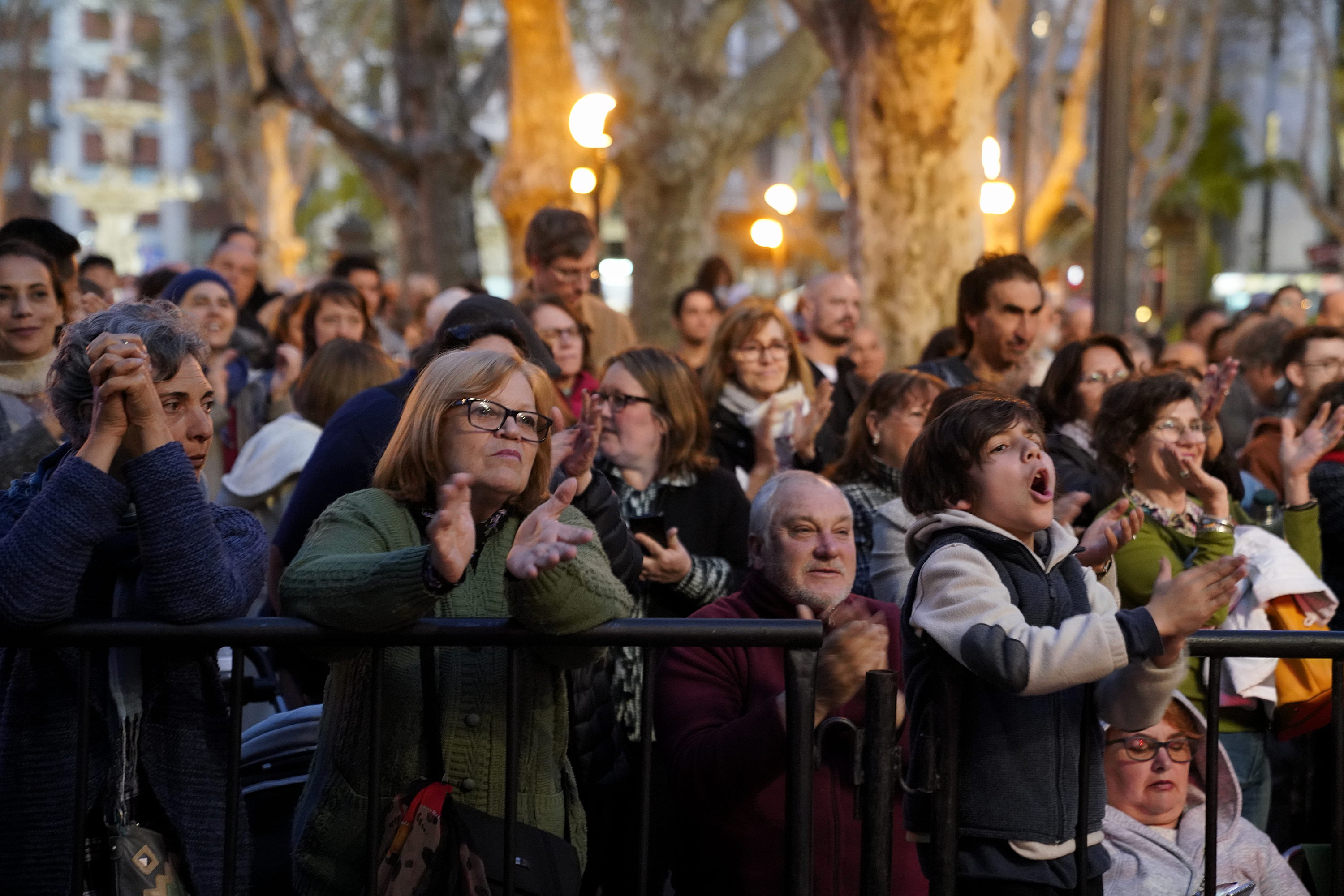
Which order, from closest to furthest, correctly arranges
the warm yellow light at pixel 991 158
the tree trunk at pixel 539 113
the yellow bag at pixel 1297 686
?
the yellow bag at pixel 1297 686
the warm yellow light at pixel 991 158
the tree trunk at pixel 539 113

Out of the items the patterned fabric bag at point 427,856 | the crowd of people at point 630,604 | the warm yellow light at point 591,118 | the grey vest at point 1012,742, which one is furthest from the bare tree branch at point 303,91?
the patterned fabric bag at point 427,856

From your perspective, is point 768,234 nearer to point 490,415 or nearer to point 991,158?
point 991,158

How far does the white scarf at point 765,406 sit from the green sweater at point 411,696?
3241 mm

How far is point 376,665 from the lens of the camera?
321cm

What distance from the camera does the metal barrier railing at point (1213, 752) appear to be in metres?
3.28

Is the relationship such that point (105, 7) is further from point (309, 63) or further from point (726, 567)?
point (726, 567)

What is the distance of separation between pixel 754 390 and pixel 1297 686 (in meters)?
2.74

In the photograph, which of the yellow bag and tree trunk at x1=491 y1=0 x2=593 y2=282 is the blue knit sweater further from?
tree trunk at x1=491 y1=0 x2=593 y2=282

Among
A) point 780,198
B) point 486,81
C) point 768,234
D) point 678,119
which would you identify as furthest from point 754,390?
point 780,198

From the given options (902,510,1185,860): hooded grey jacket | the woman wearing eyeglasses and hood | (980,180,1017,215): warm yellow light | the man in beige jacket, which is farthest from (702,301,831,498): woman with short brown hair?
(980,180,1017,215): warm yellow light

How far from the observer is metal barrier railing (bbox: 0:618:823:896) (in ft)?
10.4

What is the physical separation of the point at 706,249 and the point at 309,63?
5911mm

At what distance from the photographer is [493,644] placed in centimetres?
319

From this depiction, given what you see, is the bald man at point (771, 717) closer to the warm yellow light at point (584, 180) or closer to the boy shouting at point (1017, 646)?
the boy shouting at point (1017, 646)
